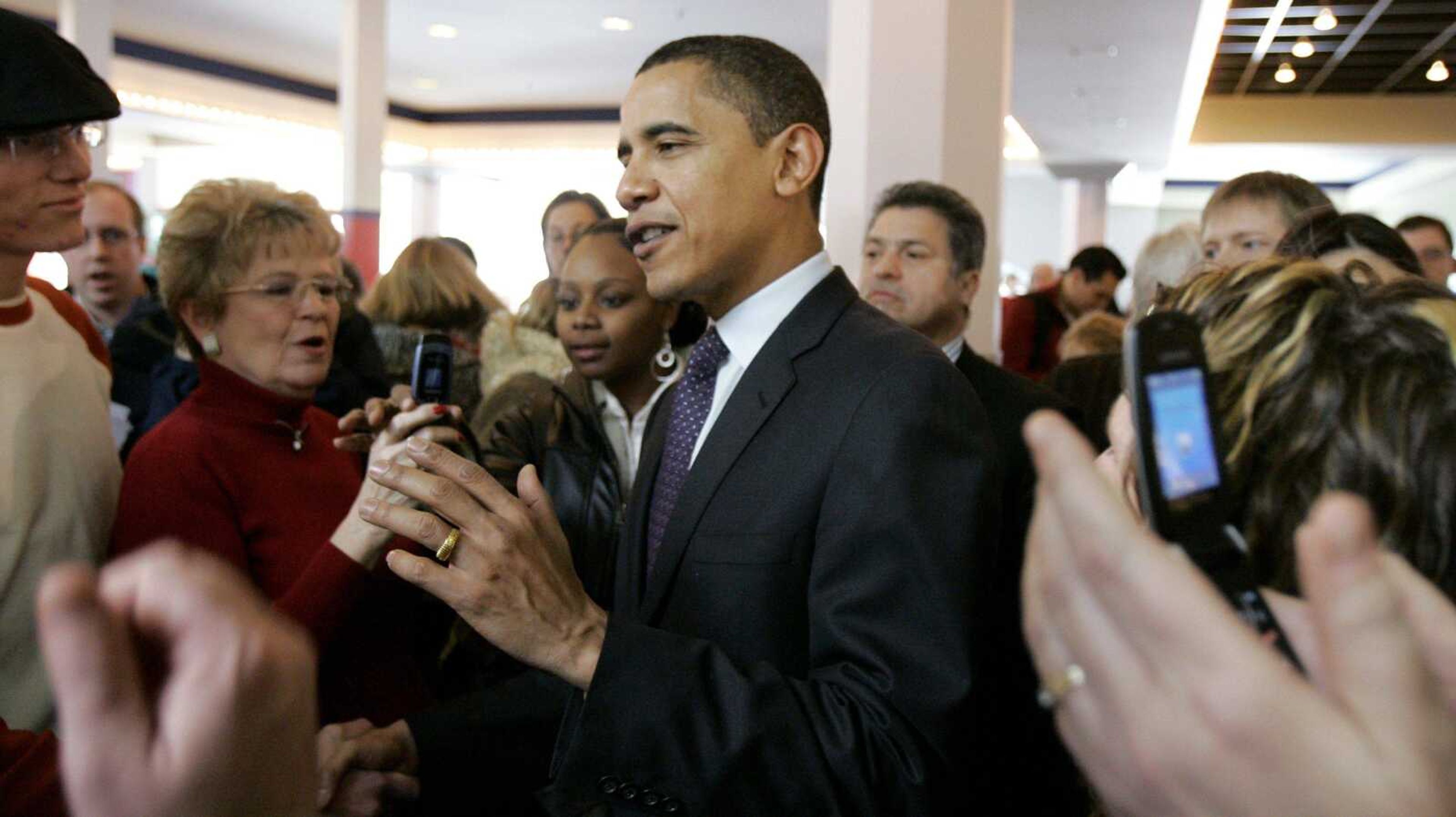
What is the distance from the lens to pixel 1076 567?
613mm

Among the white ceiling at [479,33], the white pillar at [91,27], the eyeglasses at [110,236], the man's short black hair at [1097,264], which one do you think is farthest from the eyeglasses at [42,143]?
the white ceiling at [479,33]

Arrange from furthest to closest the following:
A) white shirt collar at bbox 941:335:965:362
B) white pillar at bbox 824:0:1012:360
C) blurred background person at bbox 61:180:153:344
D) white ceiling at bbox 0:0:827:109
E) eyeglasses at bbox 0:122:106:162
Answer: white ceiling at bbox 0:0:827:109
blurred background person at bbox 61:180:153:344
white pillar at bbox 824:0:1012:360
white shirt collar at bbox 941:335:965:362
eyeglasses at bbox 0:122:106:162

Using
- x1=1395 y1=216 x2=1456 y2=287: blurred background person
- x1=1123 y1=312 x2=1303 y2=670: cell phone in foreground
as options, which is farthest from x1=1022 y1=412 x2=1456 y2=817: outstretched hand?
x1=1395 y1=216 x2=1456 y2=287: blurred background person

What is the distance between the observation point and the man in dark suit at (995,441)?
1691 millimetres

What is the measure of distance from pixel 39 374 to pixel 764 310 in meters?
1.03

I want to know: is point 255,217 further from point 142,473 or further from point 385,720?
point 385,720

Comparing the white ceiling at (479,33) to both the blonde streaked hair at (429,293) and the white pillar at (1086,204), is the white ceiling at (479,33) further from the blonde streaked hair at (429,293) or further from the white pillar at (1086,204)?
the blonde streaked hair at (429,293)

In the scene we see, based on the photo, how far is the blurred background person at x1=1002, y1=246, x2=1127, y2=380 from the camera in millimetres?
5832

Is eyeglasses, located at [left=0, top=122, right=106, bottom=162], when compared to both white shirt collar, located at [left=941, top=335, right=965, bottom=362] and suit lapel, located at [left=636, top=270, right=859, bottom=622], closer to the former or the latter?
suit lapel, located at [left=636, top=270, right=859, bottom=622]

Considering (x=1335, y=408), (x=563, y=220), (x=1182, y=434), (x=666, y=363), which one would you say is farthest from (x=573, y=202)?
(x=1182, y=434)

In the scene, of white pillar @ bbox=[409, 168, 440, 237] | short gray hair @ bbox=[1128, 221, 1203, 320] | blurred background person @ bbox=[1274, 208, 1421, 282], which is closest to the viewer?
blurred background person @ bbox=[1274, 208, 1421, 282]

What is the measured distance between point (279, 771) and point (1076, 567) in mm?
403

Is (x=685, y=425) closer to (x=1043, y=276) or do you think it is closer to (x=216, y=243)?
(x=216, y=243)

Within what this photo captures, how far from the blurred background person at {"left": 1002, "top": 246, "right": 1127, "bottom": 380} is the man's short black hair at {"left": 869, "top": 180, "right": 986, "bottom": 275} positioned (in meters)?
2.60
